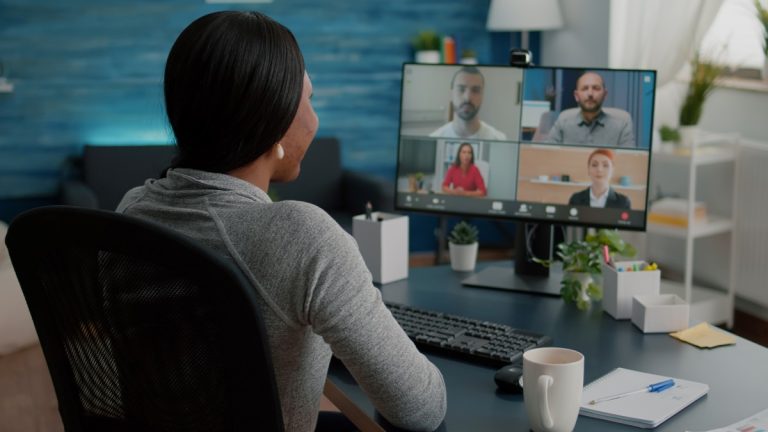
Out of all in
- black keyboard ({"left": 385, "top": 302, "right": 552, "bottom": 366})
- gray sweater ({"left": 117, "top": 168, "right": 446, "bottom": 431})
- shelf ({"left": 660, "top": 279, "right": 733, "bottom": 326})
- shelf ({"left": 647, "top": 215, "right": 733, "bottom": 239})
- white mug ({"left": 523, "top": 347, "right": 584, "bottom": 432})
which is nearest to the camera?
gray sweater ({"left": 117, "top": 168, "right": 446, "bottom": 431})

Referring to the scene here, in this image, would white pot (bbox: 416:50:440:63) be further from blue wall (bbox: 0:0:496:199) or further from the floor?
the floor

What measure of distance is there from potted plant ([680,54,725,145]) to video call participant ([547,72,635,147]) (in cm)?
191

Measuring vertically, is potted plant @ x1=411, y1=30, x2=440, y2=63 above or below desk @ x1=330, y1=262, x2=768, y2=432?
above

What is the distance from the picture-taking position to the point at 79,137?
455 centimetres

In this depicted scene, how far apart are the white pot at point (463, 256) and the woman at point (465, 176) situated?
0.13 meters

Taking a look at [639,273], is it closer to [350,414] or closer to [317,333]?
[350,414]

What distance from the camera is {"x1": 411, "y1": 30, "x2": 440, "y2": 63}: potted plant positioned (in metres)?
4.92

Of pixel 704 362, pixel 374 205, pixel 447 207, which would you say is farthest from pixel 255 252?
pixel 374 205

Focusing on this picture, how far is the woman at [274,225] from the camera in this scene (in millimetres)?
1206

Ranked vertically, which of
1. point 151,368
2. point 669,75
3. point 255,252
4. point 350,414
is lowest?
point 350,414

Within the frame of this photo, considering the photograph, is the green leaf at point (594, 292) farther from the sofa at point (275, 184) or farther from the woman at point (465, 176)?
the sofa at point (275, 184)

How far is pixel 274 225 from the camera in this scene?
3.99ft

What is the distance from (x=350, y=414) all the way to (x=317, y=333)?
1.04ft

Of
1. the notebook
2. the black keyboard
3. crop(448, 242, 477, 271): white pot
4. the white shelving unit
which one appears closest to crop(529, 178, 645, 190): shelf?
crop(448, 242, 477, 271): white pot
